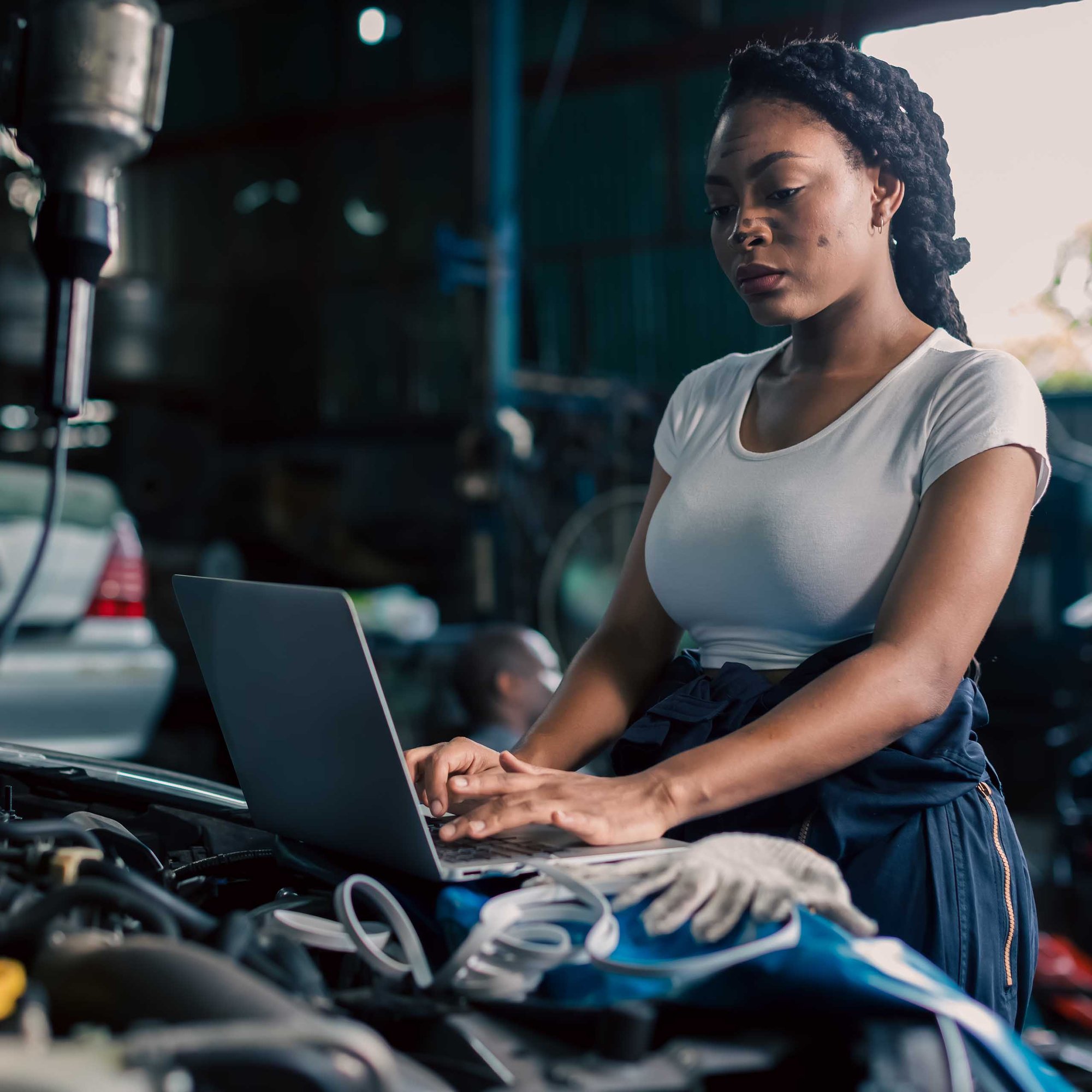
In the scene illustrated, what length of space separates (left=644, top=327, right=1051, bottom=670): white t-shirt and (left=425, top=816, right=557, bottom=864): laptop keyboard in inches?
11.6

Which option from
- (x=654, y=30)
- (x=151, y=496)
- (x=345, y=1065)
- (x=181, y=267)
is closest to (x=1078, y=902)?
(x=345, y=1065)

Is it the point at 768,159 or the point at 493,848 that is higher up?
the point at 768,159

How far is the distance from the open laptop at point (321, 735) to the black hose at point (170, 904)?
0.49ft

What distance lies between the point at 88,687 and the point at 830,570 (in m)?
2.53

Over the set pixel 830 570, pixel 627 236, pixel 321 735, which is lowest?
pixel 321 735

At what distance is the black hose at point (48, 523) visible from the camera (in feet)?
2.78

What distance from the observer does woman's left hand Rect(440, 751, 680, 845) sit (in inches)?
30.4

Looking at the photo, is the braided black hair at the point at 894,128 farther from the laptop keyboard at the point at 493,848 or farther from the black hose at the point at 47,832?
the black hose at the point at 47,832

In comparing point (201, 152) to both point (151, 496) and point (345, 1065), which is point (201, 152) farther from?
point (345, 1065)

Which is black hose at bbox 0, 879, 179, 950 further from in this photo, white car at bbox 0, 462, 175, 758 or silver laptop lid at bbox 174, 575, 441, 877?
white car at bbox 0, 462, 175, 758

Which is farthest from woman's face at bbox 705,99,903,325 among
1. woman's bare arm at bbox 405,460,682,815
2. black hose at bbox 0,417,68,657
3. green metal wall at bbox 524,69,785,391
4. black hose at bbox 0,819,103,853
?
green metal wall at bbox 524,69,785,391

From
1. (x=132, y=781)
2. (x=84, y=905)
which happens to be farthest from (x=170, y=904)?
(x=132, y=781)

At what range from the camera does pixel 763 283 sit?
1.02 metres

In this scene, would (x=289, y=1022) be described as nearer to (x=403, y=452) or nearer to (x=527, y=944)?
(x=527, y=944)
